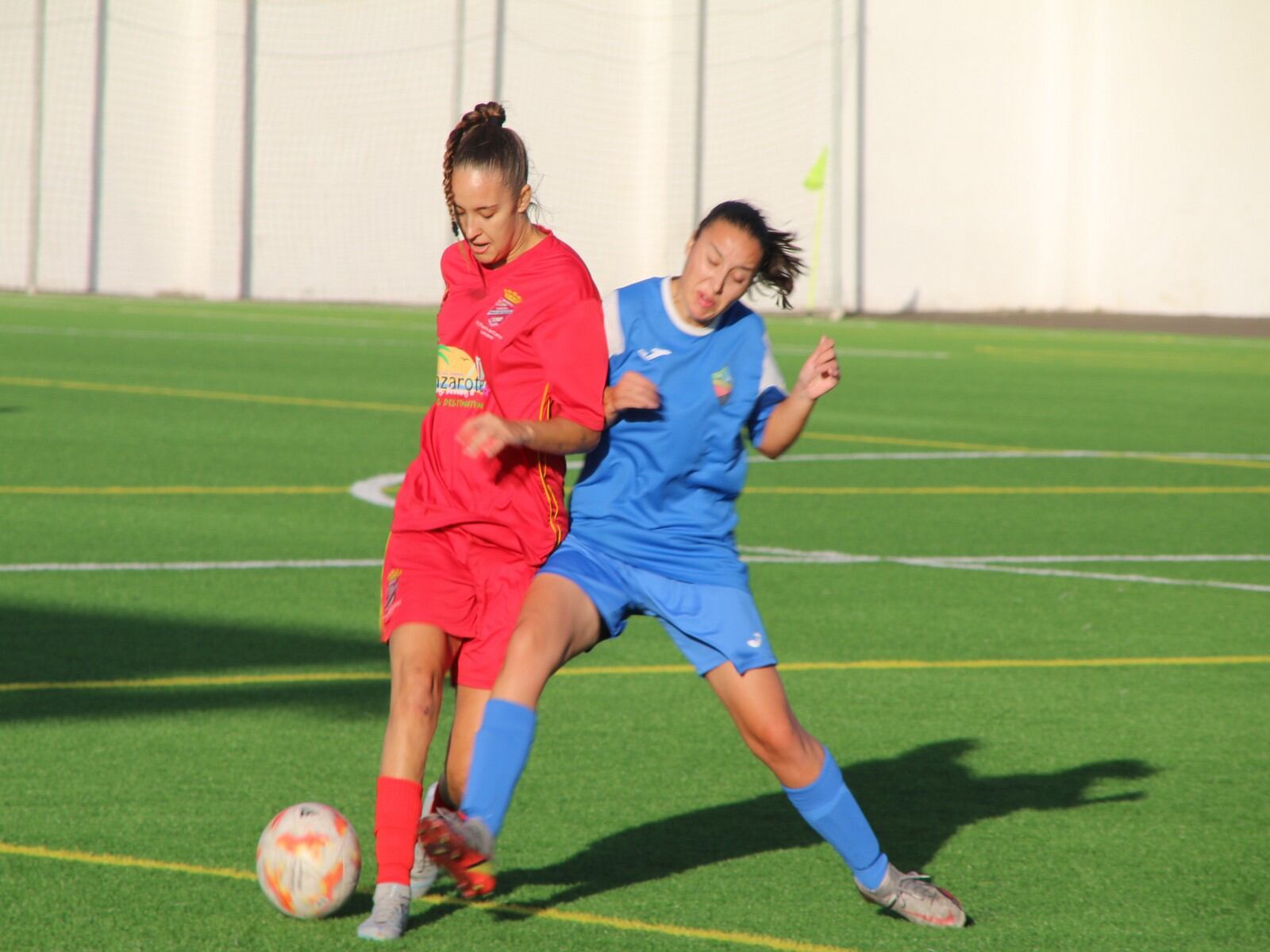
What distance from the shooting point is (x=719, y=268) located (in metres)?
4.11

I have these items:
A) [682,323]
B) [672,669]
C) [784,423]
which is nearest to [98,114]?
[672,669]

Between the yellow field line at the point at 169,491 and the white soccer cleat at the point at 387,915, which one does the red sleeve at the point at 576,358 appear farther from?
the yellow field line at the point at 169,491

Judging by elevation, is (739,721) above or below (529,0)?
below

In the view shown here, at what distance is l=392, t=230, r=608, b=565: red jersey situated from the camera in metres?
4.09

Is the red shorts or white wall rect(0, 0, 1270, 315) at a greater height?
white wall rect(0, 0, 1270, 315)

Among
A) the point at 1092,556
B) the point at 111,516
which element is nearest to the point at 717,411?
the point at 1092,556

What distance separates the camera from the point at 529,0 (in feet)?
119

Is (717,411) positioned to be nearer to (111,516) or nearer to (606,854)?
(606,854)

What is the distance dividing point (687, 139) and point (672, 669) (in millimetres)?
29547

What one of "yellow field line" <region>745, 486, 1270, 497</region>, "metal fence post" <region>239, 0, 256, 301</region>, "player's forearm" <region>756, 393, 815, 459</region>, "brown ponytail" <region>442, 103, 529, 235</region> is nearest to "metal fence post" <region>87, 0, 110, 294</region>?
"metal fence post" <region>239, 0, 256, 301</region>

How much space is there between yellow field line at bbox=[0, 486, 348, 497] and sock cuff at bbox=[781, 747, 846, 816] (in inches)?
272

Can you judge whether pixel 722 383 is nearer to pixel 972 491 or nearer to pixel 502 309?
pixel 502 309

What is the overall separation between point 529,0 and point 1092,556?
28730 mm

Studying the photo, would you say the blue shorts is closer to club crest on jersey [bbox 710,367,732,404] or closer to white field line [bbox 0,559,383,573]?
club crest on jersey [bbox 710,367,732,404]
